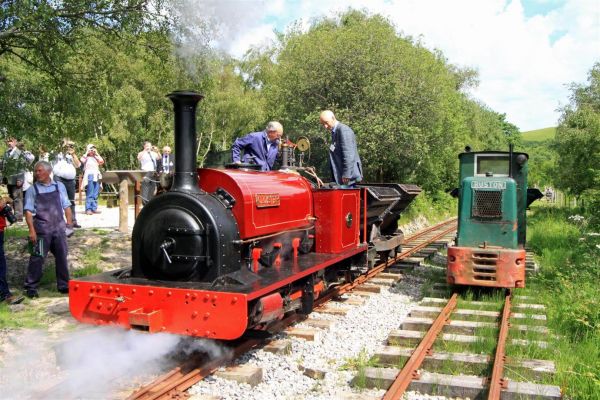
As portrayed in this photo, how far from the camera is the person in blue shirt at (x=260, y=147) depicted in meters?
6.62

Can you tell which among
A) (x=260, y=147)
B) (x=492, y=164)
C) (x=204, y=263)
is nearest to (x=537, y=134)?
(x=492, y=164)

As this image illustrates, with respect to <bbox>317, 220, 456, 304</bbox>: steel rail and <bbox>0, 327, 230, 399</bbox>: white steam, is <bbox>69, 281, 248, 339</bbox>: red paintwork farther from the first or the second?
<bbox>317, 220, 456, 304</bbox>: steel rail

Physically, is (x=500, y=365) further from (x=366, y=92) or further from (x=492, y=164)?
(x=366, y=92)

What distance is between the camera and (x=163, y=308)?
4.39m

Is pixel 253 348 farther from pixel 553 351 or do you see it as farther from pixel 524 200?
pixel 524 200

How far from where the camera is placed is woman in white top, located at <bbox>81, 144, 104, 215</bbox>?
13.8 metres

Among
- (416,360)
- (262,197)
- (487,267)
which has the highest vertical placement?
(262,197)

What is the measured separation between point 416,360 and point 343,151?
3.45 meters

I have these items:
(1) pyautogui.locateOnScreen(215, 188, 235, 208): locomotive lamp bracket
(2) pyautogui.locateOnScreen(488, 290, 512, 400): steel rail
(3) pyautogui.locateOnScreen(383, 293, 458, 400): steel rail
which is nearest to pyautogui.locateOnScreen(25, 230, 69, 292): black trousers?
(1) pyautogui.locateOnScreen(215, 188, 235, 208): locomotive lamp bracket

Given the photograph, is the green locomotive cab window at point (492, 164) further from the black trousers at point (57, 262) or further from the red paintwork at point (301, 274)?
the black trousers at point (57, 262)

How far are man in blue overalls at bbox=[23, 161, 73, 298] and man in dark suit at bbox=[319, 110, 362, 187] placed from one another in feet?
12.0

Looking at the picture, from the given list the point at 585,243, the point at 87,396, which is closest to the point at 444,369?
the point at 87,396

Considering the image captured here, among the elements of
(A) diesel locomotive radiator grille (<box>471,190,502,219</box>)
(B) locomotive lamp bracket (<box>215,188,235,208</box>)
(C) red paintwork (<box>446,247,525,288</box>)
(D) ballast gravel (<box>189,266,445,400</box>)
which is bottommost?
(D) ballast gravel (<box>189,266,445,400</box>)

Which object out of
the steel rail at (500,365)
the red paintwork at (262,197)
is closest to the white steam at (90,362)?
the red paintwork at (262,197)
